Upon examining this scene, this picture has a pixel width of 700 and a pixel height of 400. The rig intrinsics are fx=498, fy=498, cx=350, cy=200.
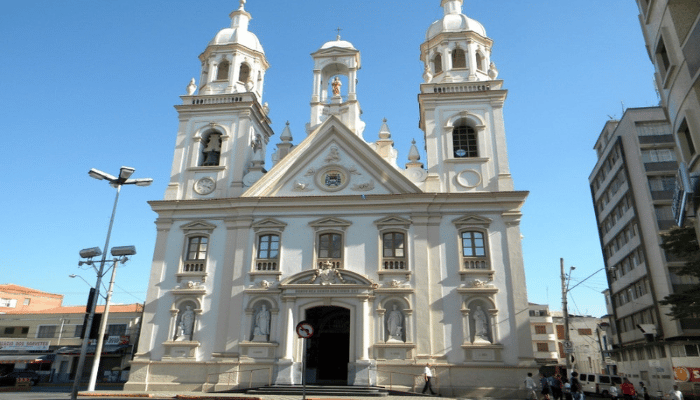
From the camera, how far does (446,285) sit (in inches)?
949

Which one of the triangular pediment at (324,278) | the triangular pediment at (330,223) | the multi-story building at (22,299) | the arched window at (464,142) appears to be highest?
the arched window at (464,142)

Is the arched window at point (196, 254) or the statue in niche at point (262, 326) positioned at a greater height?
the arched window at point (196, 254)

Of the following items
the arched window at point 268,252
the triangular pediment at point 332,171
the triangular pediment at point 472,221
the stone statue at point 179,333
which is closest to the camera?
the stone statue at point 179,333

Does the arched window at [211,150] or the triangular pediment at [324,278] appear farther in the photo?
the arched window at [211,150]

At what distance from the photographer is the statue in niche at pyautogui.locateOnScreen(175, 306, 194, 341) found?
2472 centimetres

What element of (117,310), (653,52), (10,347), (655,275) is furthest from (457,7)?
(10,347)

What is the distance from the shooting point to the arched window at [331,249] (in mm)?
25078

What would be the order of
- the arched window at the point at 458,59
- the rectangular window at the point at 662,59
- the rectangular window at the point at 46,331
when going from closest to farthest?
the rectangular window at the point at 662,59
the arched window at the point at 458,59
the rectangular window at the point at 46,331

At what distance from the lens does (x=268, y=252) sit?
25.9m

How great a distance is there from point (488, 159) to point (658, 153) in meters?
22.0

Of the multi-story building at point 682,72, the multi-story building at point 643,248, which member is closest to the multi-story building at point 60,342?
the multi-story building at point 682,72

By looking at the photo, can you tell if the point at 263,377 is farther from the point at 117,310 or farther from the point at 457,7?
the point at 117,310

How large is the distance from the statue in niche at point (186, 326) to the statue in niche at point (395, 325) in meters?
9.82

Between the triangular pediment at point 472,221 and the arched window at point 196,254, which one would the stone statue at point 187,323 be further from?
the triangular pediment at point 472,221
